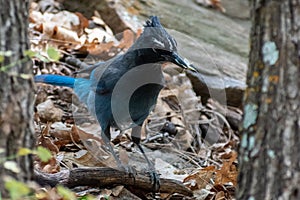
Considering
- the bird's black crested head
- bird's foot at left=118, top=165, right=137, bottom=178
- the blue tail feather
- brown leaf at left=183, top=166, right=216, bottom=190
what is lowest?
brown leaf at left=183, top=166, right=216, bottom=190

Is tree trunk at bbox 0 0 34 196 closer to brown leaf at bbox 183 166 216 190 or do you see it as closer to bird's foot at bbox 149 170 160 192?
bird's foot at bbox 149 170 160 192

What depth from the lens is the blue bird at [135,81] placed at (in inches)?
154

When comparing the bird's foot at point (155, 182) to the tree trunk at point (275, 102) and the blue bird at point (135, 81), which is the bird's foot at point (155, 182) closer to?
the blue bird at point (135, 81)

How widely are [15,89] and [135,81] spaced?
6.58 ft

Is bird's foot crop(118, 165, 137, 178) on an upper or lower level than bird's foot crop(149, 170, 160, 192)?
upper

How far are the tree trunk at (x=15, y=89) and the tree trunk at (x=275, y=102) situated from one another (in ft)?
2.56

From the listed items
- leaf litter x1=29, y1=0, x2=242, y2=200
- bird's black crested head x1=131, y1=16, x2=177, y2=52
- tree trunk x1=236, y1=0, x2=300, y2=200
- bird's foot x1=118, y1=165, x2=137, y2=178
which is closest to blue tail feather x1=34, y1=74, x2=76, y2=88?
leaf litter x1=29, y1=0, x2=242, y2=200

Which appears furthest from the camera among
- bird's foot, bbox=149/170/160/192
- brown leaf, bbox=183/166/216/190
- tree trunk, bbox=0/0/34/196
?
brown leaf, bbox=183/166/216/190

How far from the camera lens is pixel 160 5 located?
23.3 feet

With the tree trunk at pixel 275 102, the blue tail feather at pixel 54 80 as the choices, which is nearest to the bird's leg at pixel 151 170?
the blue tail feather at pixel 54 80

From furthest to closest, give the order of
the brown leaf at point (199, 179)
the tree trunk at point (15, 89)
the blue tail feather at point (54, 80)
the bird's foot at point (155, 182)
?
1. the blue tail feather at point (54, 80)
2. the brown leaf at point (199, 179)
3. the bird's foot at point (155, 182)
4. the tree trunk at point (15, 89)

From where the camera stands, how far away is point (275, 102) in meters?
2.03

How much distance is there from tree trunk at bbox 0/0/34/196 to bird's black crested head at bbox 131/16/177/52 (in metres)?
1.90

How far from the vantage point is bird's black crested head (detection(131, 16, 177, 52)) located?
3.88m
